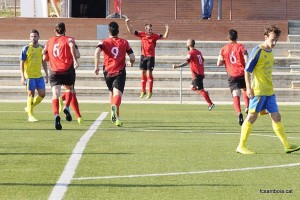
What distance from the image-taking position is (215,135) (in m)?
17.5

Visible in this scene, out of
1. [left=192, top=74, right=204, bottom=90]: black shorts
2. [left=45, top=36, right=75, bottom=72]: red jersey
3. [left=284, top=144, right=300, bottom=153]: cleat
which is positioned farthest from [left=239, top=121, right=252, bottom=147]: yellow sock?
[left=192, top=74, right=204, bottom=90]: black shorts

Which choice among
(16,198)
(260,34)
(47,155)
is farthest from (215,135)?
(260,34)

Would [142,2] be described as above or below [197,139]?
above

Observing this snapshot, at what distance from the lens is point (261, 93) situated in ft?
47.1

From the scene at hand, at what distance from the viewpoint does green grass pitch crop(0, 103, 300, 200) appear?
10.1 metres

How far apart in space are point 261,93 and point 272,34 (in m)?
0.95

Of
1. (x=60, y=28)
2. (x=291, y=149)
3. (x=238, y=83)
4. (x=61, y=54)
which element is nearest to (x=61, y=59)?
(x=61, y=54)

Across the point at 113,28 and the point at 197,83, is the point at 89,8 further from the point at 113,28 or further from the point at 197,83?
the point at 113,28

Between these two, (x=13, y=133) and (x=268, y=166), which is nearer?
(x=268, y=166)

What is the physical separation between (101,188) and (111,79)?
9779mm

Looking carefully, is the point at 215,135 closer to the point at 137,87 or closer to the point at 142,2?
the point at 137,87

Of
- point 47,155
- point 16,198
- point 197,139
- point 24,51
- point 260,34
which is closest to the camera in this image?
point 16,198

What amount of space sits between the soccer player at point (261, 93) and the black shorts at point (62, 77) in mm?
5885

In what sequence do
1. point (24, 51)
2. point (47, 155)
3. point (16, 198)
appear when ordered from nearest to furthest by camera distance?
point (16, 198) → point (47, 155) → point (24, 51)
